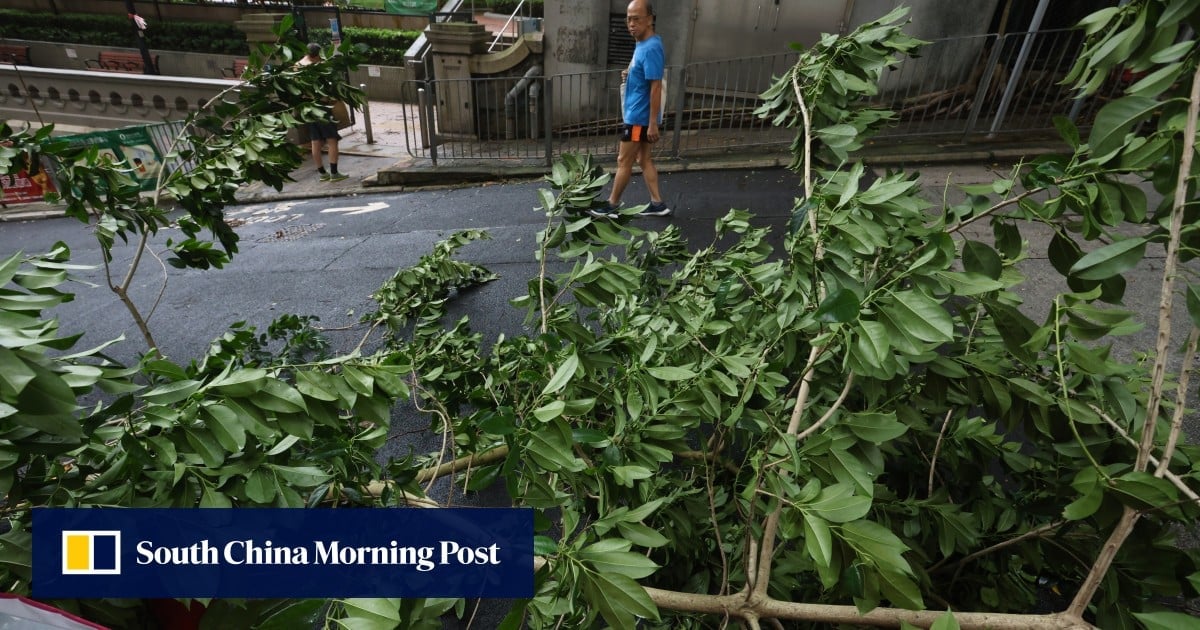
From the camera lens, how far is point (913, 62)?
31.3 ft

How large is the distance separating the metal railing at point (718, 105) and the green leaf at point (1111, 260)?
763 cm

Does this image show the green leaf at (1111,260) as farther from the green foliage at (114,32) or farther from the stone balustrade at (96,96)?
the green foliage at (114,32)

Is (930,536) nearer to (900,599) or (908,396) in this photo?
(908,396)

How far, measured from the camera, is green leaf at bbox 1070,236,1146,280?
108 centimetres

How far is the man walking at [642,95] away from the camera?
18.1ft

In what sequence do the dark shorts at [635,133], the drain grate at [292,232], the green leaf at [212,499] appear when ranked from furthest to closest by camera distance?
1. the drain grate at [292,232]
2. the dark shorts at [635,133]
3. the green leaf at [212,499]

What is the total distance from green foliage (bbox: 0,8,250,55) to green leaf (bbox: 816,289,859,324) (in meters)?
25.8

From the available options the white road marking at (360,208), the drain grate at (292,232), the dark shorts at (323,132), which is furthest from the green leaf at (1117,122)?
the dark shorts at (323,132)

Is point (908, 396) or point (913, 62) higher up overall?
point (913, 62)

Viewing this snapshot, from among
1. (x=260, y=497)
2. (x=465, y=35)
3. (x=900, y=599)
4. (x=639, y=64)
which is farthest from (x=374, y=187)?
(x=900, y=599)

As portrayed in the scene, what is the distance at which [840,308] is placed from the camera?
1060 mm

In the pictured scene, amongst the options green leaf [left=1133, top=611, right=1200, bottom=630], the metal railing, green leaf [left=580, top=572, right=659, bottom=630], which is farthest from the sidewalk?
green leaf [left=1133, top=611, right=1200, bottom=630]

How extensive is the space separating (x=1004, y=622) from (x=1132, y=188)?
987mm

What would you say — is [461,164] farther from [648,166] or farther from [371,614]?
[371,614]
